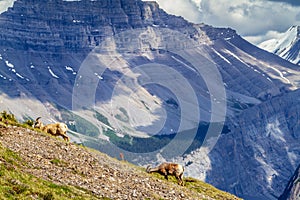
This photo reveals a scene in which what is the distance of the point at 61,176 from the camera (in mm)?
51406

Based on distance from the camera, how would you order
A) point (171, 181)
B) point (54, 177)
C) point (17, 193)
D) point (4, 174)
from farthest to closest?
1. point (171, 181)
2. point (54, 177)
3. point (4, 174)
4. point (17, 193)

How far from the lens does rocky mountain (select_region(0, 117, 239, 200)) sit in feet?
148

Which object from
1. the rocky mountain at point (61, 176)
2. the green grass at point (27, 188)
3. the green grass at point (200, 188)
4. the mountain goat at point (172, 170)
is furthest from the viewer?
the mountain goat at point (172, 170)

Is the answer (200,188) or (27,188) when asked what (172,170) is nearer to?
(200,188)

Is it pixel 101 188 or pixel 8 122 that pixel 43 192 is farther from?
pixel 8 122

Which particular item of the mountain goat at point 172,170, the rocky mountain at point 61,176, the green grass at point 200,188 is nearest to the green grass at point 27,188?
the rocky mountain at point 61,176

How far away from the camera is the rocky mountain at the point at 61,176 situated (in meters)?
45.1

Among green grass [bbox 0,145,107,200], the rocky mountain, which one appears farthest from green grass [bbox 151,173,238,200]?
green grass [bbox 0,145,107,200]

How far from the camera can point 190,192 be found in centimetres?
6072

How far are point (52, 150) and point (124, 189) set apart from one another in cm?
1086

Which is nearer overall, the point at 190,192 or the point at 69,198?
the point at 69,198

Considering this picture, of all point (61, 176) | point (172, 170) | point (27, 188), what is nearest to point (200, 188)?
point (172, 170)

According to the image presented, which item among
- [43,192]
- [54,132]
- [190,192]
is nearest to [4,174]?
[43,192]

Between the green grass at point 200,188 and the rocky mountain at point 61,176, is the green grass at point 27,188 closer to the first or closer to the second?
the rocky mountain at point 61,176
